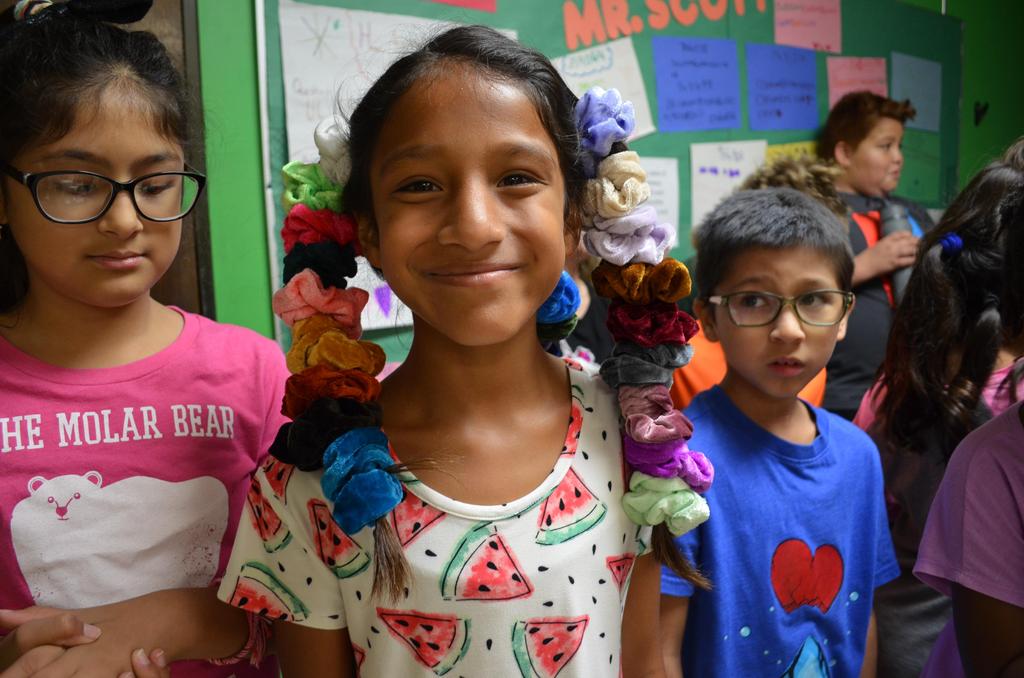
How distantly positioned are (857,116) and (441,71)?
3.07 meters

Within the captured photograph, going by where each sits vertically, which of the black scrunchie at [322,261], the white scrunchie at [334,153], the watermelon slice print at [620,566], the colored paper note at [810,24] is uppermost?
the colored paper note at [810,24]

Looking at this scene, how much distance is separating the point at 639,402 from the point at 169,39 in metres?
1.47

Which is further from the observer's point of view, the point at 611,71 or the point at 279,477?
the point at 611,71

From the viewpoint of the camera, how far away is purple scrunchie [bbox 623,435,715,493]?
3.35 ft

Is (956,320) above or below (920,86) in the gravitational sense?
below

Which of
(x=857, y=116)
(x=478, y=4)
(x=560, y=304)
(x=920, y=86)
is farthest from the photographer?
(x=920, y=86)

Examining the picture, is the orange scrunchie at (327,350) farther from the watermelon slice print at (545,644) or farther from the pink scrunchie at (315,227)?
the watermelon slice print at (545,644)

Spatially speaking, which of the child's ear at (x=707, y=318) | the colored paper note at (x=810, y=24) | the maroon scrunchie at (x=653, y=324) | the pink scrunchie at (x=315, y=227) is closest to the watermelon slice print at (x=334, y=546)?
the pink scrunchie at (x=315, y=227)

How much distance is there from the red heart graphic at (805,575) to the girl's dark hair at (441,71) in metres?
0.65

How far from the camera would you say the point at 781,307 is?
1414 millimetres

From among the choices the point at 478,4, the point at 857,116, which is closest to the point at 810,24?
the point at 857,116

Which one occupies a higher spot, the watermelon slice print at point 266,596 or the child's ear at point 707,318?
the child's ear at point 707,318

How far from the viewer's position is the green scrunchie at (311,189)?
3.40 feet

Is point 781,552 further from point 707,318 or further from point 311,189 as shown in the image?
point 311,189
